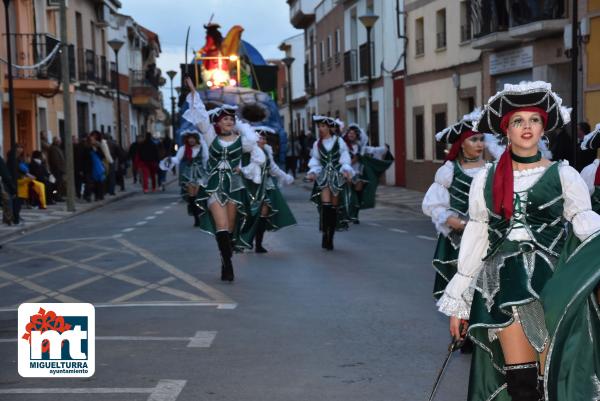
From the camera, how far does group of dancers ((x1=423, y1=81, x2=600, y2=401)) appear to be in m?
4.63

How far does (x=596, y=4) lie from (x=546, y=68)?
2.40 metres

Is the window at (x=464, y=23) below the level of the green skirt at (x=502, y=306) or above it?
above

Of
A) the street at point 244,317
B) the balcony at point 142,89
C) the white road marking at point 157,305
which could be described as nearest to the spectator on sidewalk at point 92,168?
the street at point 244,317

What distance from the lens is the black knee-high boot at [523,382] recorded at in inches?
187

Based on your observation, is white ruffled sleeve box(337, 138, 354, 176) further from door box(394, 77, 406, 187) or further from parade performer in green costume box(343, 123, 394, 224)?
door box(394, 77, 406, 187)

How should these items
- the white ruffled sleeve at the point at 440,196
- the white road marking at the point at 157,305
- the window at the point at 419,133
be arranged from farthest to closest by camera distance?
the window at the point at 419,133
the white road marking at the point at 157,305
the white ruffled sleeve at the point at 440,196

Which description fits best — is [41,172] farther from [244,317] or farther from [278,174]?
[244,317]

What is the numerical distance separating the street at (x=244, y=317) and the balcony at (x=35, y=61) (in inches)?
632

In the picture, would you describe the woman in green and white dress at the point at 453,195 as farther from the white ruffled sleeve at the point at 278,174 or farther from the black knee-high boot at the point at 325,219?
the black knee-high boot at the point at 325,219

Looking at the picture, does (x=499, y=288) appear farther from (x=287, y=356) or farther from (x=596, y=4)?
(x=596, y=4)

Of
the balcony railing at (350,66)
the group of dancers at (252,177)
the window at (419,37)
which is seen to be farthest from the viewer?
the balcony railing at (350,66)

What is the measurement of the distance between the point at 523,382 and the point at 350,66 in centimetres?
3656

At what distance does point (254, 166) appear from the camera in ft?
38.9

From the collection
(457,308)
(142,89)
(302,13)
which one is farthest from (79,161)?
(142,89)
